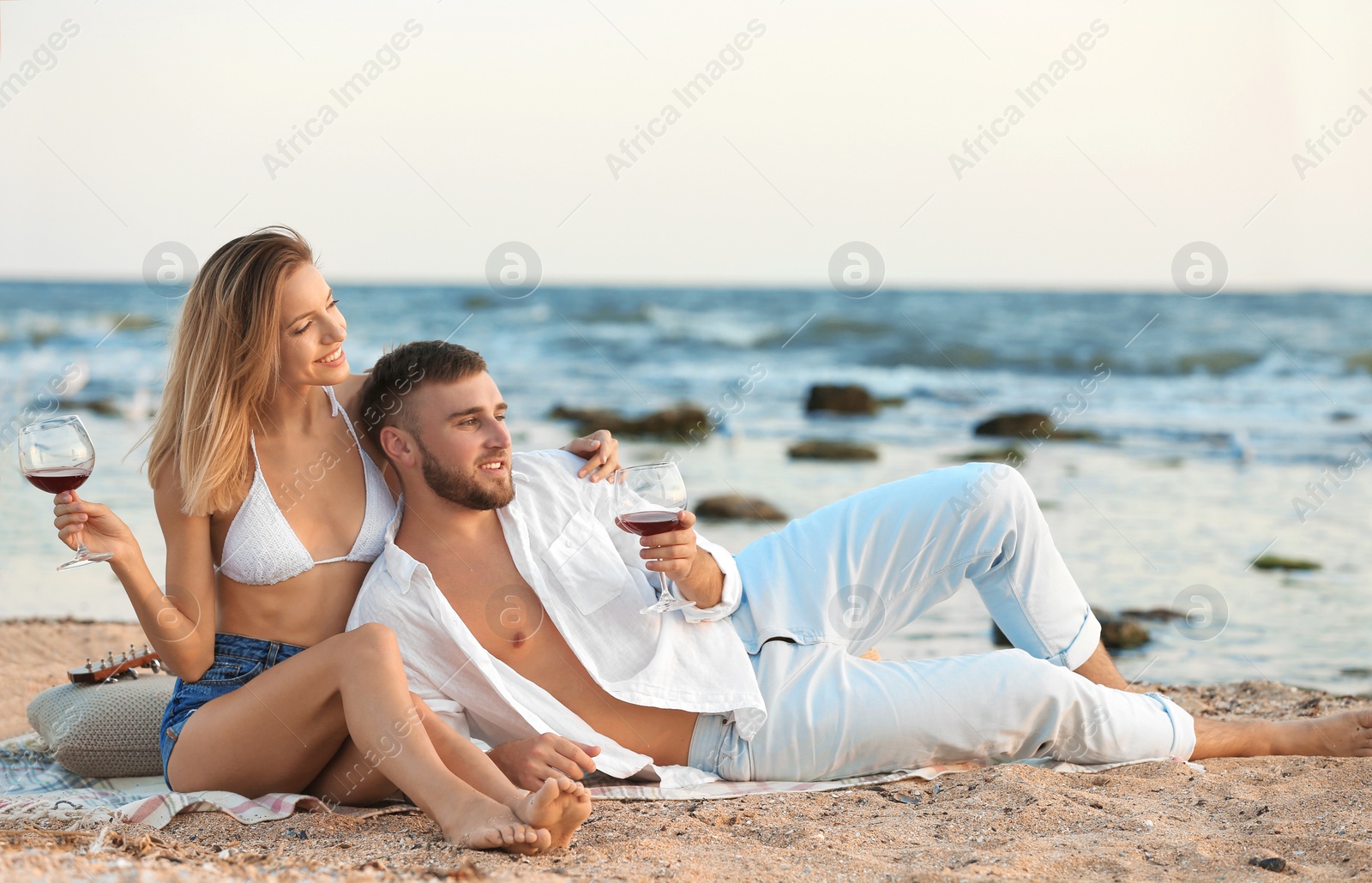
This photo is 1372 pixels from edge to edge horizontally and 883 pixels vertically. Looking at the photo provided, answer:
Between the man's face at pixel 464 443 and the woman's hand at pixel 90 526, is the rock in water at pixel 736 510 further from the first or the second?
the woman's hand at pixel 90 526

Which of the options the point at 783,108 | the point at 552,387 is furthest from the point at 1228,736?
the point at 552,387

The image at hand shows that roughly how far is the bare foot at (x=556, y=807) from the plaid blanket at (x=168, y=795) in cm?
65

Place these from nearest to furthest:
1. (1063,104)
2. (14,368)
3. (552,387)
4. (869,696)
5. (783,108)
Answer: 1. (869,696)
2. (1063,104)
3. (783,108)
4. (552,387)
5. (14,368)

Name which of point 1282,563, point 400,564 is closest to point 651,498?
point 400,564

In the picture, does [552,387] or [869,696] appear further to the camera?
[552,387]

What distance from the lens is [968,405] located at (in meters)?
17.5

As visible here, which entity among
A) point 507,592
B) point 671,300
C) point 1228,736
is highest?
point 671,300

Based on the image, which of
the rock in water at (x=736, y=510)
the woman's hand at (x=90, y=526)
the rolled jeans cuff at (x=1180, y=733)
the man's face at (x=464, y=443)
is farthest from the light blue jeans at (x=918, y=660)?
the rock in water at (x=736, y=510)

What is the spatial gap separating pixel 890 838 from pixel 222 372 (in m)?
2.41

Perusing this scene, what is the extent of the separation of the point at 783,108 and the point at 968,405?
5701 millimetres

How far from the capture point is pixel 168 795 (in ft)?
10.8

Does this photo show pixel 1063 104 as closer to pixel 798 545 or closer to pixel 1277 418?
pixel 1277 418

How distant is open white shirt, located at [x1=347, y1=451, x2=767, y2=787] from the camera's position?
3338 millimetres

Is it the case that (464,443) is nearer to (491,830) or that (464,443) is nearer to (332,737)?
(332,737)
